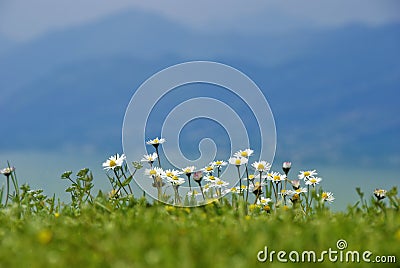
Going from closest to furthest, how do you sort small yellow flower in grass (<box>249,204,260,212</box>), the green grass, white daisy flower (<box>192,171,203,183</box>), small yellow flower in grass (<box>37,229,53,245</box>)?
1. the green grass
2. small yellow flower in grass (<box>37,229,53,245</box>)
3. small yellow flower in grass (<box>249,204,260,212</box>)
4. white daisy flower (<box>192,171,203,183</box>)

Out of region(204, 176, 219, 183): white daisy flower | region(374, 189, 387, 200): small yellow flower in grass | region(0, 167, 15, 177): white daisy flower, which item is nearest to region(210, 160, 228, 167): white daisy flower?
region(204, 176, 219, 183): white daisy flower

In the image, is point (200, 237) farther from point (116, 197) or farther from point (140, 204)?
point (116, 197)

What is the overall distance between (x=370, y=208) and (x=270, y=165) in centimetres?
99

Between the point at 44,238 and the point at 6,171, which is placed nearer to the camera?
the point at 44,238

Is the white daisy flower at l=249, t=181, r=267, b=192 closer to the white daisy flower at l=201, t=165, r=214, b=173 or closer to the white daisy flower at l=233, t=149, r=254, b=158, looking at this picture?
the white daisy flower at l=233, t=149, r=254, b=158

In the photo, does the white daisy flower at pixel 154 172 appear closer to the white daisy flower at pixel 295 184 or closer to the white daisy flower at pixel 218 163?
the white daisy flower at pixel 218 163

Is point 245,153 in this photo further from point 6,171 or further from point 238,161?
point 6,171

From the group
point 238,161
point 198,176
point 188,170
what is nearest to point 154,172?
point 188,170

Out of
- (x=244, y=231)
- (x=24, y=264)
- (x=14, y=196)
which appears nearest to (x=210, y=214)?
(x=244, y=231)

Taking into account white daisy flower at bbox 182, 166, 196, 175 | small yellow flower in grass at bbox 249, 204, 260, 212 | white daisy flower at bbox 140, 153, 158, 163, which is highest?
white daisy flower at bbox 140, 153, 158, 163

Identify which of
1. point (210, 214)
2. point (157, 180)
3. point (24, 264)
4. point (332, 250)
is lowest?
point (24, 264)

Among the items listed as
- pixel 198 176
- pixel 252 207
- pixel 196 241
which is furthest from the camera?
pixel 198 176

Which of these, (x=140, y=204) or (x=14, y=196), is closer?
(x=140, y=204)

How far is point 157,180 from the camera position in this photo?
16.0 feet
